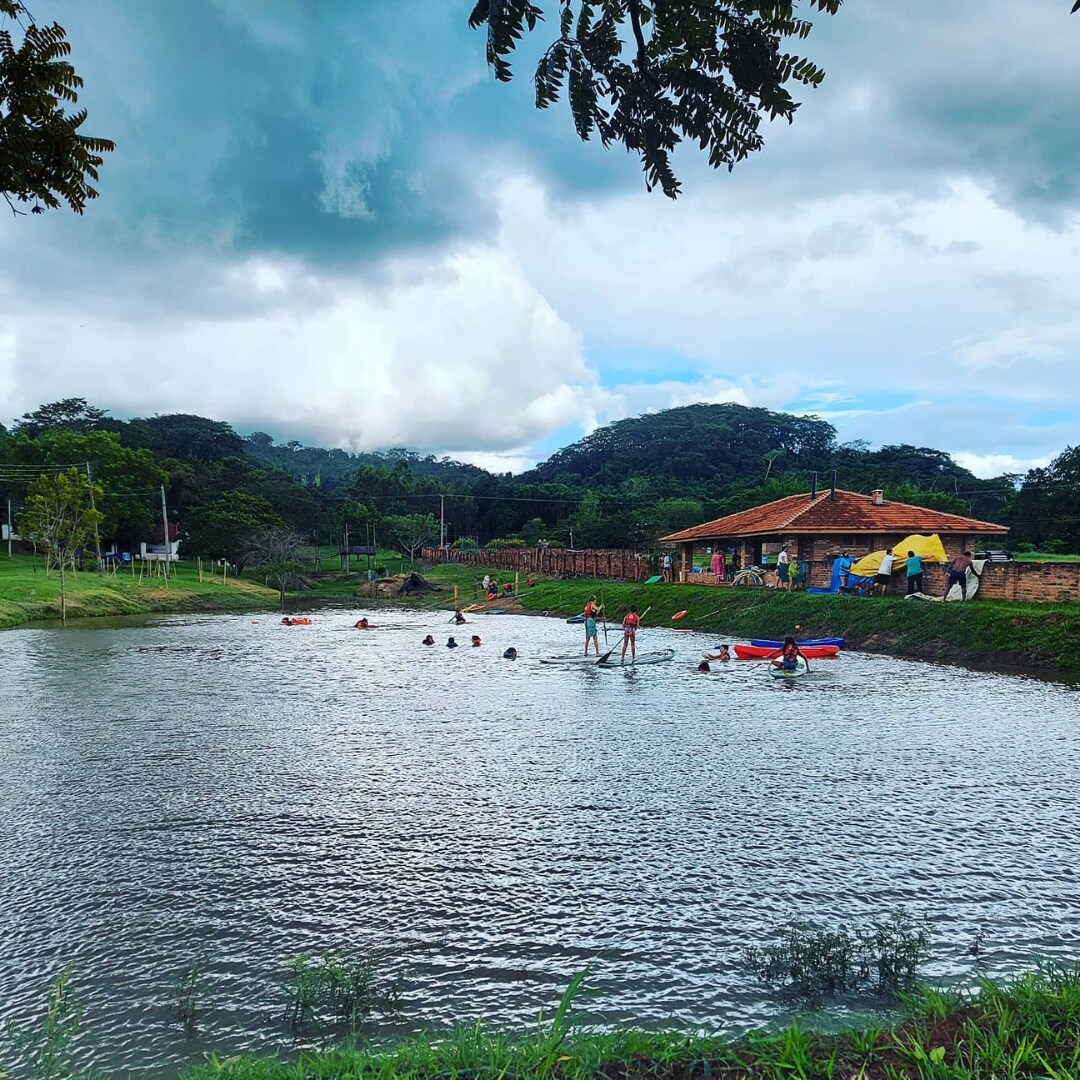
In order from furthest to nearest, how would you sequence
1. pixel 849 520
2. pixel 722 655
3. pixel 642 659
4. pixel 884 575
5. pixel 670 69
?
pixel 849 520 → pixel 884 575 → pixel 642 659 → pixel 722 655 → pixel 670 69

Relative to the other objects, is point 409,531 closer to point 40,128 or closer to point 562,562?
point 562,562

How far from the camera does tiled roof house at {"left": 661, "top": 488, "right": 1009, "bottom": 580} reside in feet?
129

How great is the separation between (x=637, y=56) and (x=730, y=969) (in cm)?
640

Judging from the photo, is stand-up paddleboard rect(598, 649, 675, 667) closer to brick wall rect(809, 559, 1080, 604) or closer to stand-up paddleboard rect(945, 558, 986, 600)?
stand-up paddleboard rect(945, 558, 986, 600)

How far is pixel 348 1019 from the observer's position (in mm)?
5840

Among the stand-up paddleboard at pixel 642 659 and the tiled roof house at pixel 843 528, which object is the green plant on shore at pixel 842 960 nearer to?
the stand-up paddleboard at pixel 642 659

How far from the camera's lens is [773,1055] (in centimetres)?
461

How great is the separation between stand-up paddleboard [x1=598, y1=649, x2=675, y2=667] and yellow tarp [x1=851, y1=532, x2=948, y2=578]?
10591mm

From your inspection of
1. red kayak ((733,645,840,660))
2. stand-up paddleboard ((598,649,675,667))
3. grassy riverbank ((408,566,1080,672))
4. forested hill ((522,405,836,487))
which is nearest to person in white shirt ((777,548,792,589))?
grassy riverbank ((408,566,1080,672))

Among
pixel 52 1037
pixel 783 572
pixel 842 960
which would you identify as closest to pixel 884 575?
pixel 783 572

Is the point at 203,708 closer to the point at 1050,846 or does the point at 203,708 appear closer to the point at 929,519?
the point at 1050,846

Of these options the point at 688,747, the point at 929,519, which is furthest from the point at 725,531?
the point at 688,747

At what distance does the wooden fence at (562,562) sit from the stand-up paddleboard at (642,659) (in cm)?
2443

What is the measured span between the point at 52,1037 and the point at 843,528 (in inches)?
1501
